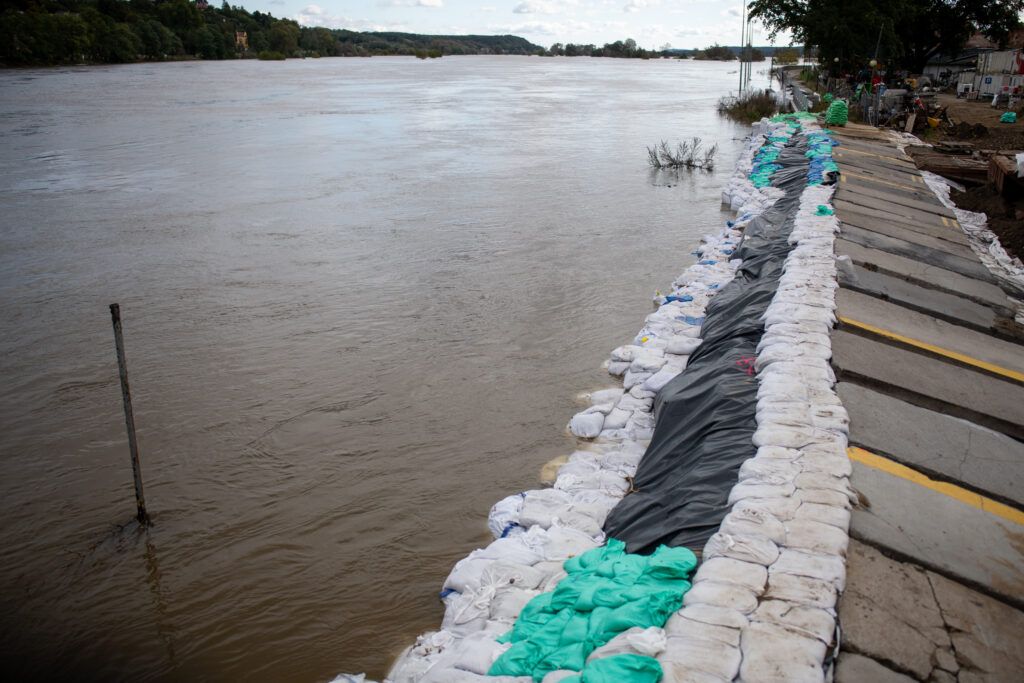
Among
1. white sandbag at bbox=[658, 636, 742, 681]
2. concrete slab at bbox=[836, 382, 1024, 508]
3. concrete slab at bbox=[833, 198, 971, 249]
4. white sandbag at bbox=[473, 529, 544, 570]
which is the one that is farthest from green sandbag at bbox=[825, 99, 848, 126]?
white sandbag at bbox=[658, 636, 742, 681]

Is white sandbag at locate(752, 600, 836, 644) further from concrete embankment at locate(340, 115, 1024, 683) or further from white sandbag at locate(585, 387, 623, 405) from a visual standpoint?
white sandbag at locate(585, 387, 623, 405)

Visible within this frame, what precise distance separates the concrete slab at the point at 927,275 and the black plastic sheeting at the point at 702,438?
53.9 inches

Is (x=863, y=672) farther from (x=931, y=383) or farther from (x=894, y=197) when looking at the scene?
(x=894, y=197)

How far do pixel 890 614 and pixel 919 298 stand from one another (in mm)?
4852

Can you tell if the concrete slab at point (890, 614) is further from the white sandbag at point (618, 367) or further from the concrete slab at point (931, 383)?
the white sandbag at point (618, 367)

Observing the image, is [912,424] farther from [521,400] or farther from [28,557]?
[28,557]

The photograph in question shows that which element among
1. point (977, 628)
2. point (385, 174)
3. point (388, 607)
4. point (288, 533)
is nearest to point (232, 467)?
point (288, 533)

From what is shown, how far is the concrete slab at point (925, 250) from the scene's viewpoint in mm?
8047

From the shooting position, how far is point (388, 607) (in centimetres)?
389

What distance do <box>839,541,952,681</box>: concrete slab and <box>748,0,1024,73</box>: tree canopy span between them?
24680 mm

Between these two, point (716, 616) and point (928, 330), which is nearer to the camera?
point (716, 616)

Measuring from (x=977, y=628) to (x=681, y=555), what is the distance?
1.17 meters

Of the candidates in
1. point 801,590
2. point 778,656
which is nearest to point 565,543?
point 801,590

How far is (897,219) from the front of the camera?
9742 millimetres
